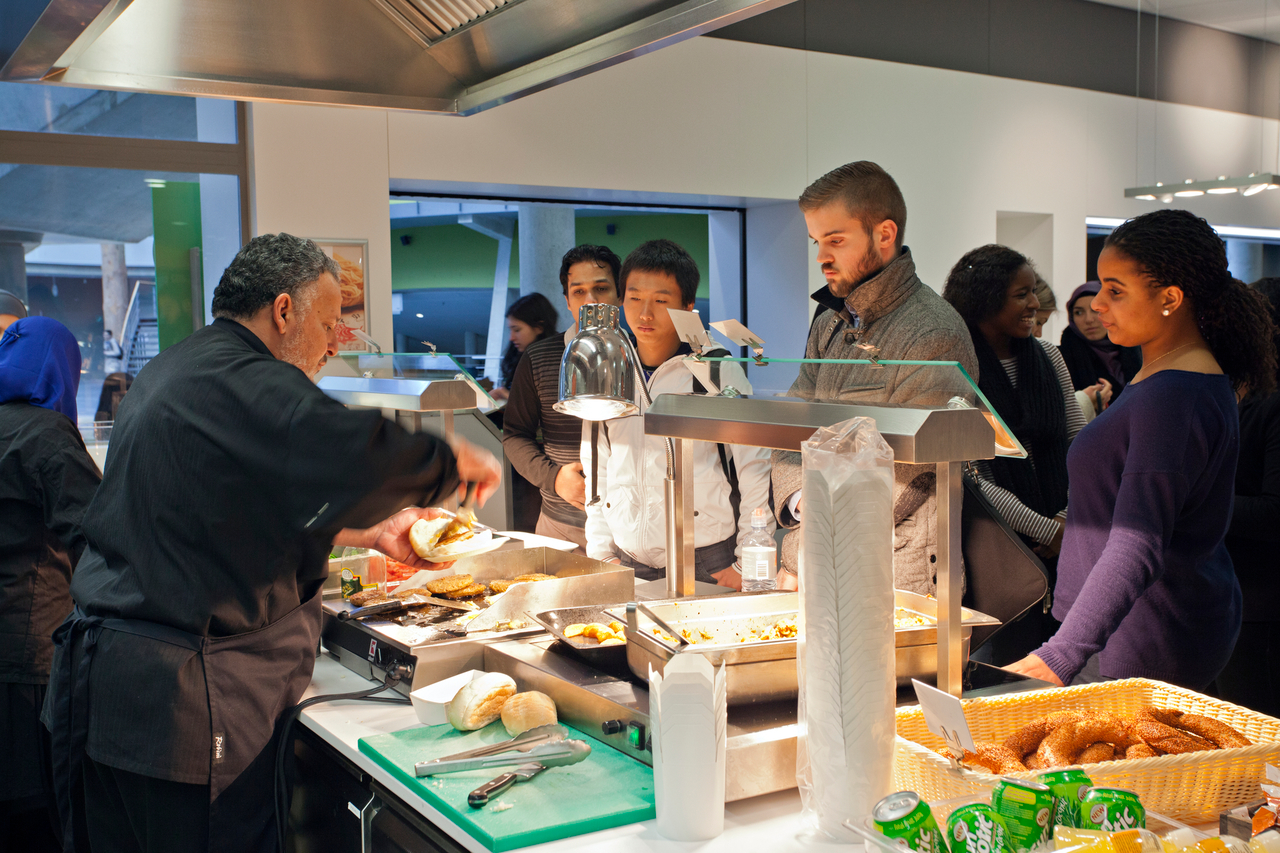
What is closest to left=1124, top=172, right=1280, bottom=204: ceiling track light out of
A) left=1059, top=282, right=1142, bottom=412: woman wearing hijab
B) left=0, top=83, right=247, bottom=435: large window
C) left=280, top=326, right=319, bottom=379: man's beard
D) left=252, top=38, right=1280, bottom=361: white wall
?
left=252, top=38, right=1280, bottom=361: white wall

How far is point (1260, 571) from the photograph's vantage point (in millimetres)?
2572

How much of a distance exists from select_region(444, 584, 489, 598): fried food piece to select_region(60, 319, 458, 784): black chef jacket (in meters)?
0.51

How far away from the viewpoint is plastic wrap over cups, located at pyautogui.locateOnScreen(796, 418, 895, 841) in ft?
3.92

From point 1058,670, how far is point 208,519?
53.3 inches

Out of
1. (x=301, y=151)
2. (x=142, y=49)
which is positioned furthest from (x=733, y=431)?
(x=301, y=151)

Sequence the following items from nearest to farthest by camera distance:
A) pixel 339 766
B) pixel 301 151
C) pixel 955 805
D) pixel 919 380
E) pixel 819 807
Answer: pixel 955 805
pixel 819 807
pixel 919 380
pixel 339 766
pixel 301 151

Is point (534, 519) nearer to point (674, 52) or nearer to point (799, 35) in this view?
point (674, 52)

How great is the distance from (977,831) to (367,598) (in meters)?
1.49

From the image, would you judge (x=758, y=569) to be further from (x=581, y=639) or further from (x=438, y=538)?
(x=438, y=538)

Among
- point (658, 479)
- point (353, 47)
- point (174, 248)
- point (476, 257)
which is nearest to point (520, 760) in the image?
point (658, 479)

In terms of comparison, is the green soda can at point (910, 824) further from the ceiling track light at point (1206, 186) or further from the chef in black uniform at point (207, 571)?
the ceiling track light at point (1206, 186)

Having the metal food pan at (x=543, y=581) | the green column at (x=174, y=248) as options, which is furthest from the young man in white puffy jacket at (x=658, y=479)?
the green column at (x=174, y=248)

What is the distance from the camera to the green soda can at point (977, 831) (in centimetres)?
104

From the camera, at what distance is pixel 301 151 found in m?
4.37
